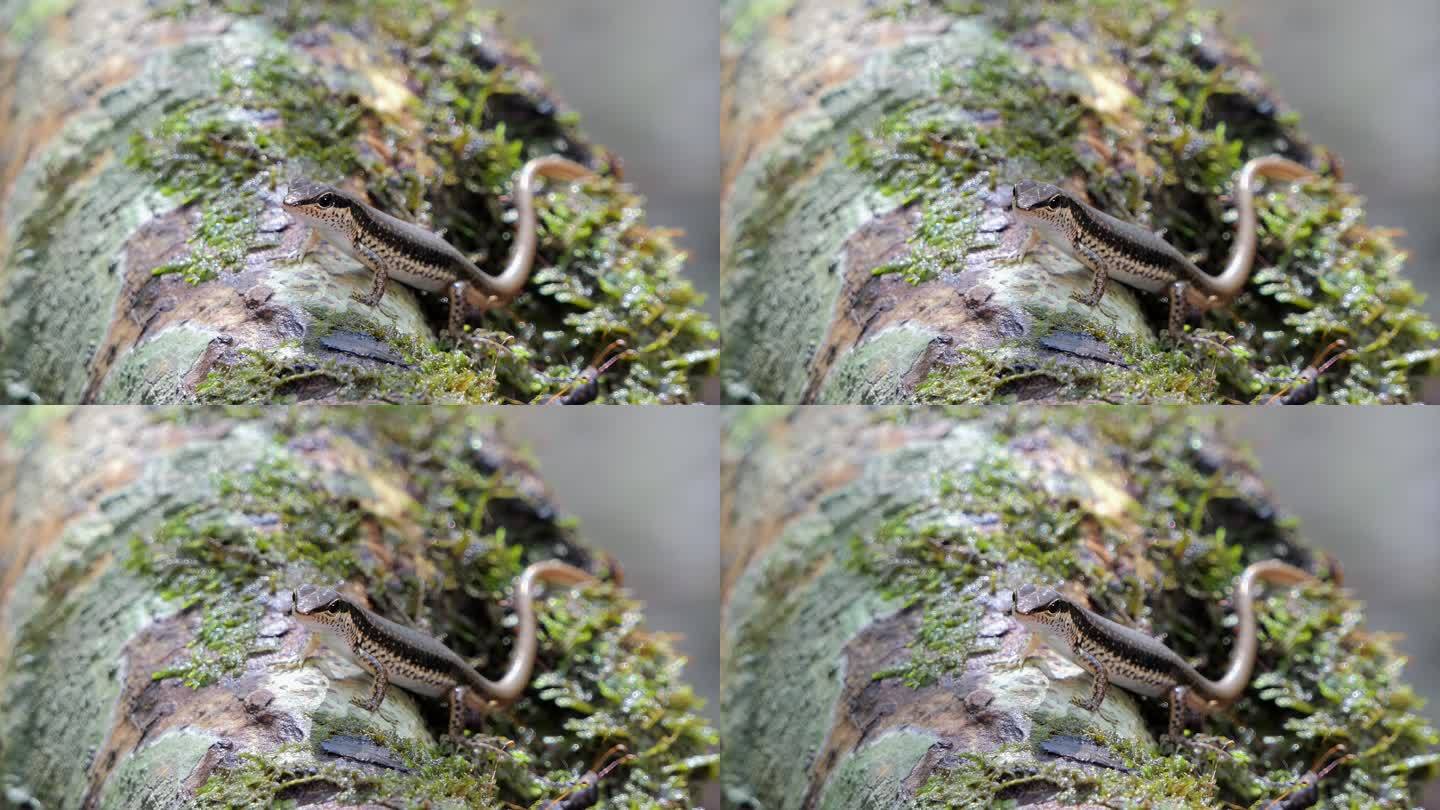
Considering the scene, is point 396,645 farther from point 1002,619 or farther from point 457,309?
point 1002,619

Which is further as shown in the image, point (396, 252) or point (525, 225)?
point (525, 225)

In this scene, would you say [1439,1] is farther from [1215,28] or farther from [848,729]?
[848,729]

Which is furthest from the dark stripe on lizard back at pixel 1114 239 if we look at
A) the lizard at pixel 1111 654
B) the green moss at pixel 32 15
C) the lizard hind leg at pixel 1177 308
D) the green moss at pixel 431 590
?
the green moss at pixel 32 15

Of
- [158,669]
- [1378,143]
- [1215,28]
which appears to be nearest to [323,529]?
[158,669]

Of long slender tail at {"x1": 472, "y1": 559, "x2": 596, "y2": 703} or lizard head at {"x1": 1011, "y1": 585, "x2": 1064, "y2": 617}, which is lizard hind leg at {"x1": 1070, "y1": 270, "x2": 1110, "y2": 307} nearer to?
lizard head at {"x1": 1011, "y1": 585, "x2": 1064, "y2": 617}

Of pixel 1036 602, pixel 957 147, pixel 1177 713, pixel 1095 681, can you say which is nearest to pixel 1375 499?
pixel 1177 713

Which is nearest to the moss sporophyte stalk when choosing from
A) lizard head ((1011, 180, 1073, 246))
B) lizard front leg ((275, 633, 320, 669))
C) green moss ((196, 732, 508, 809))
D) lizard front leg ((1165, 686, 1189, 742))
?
lizard front leg ((275, 633, 320, 669))
